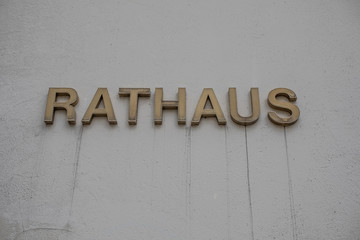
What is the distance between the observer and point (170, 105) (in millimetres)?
4699

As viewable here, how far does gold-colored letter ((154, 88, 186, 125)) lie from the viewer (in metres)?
4.62

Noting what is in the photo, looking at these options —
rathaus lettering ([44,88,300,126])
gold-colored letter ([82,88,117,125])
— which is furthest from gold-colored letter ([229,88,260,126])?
gold-colored letter ([82,88,117,125])

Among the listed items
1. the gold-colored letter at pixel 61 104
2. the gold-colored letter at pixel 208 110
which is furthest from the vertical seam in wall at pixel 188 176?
the gold-colored letter at pixel 61 104

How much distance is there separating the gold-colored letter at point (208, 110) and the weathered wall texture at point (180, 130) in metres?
0.11

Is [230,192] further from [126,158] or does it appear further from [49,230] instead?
[49,230]

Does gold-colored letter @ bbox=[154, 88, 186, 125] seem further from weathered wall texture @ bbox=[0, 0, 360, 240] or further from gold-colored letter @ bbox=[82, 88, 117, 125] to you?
gold-colored letter @ bbox=[82, 88, 117, 125]

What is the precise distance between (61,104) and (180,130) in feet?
4.65

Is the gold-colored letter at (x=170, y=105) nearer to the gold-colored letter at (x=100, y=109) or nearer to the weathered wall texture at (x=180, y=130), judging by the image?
the weathered wall texture at (x=180, y=130)

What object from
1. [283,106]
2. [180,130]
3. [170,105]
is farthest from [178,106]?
[283,106]

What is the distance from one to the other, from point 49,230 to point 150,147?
4.47 feet

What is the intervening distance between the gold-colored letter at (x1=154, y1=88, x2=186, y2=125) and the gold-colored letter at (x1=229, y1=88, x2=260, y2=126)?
55 cm

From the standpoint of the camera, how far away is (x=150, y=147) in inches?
179

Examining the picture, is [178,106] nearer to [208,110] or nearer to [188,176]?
[208,110]

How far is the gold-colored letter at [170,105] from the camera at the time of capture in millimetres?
4620
